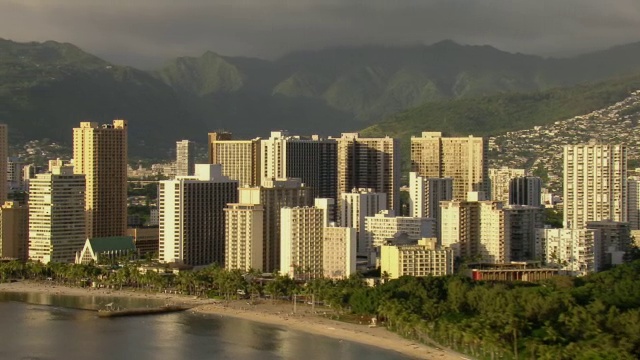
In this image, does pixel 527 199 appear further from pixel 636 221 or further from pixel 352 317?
pixel 352 317

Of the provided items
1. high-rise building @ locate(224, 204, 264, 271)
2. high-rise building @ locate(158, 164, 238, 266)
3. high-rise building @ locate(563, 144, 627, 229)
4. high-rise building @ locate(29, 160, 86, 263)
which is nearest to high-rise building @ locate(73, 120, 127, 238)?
high-rise building @ locate(29, 160, 86, 263)

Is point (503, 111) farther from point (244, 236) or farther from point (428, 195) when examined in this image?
point (244, 236)

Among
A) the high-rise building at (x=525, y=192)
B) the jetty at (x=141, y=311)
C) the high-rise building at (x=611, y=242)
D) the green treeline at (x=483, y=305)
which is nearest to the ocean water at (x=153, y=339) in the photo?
the jetty at (x=141, y=311)

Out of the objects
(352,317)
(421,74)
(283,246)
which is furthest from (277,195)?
(421,74)

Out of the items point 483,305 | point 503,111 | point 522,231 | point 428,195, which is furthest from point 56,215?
point 503,111

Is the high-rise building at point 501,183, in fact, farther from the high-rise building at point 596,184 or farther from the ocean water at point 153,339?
the ocean water at point 153,339

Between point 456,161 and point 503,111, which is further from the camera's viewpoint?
point 503,111
